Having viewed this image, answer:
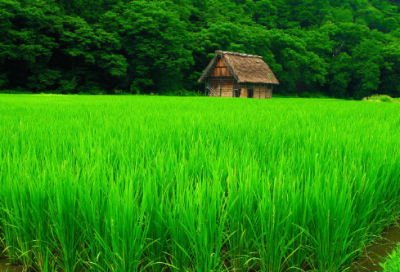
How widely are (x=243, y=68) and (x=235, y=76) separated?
175 cm

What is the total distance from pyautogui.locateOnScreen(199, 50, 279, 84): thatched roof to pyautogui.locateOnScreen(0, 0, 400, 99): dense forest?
2.85 m

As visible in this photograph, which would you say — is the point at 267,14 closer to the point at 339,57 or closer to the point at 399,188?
the point at 339,57

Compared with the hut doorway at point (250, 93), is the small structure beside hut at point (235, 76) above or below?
above

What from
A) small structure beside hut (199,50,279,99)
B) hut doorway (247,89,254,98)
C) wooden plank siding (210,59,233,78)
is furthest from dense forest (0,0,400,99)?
hut doorway (247,89,254,98)

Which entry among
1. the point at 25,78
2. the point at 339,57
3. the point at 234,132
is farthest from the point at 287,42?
the point at 234,132

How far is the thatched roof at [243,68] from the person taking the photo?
25.0 meters

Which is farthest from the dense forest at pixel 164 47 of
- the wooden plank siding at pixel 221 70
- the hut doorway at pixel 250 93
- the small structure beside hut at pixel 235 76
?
the hut doorway at pixel 250 93

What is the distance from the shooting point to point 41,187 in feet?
3.97

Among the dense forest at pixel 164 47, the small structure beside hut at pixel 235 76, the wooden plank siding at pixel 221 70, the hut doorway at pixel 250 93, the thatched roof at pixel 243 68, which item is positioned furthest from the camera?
the hut doorway at pixel 250 93

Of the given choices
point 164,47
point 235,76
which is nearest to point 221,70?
point 235,76

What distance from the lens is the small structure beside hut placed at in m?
25.3

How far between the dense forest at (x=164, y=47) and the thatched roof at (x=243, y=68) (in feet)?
9.35

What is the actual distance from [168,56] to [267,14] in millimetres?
27431

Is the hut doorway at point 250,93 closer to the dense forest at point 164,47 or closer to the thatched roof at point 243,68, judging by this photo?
the thatched roof at point 243,68
